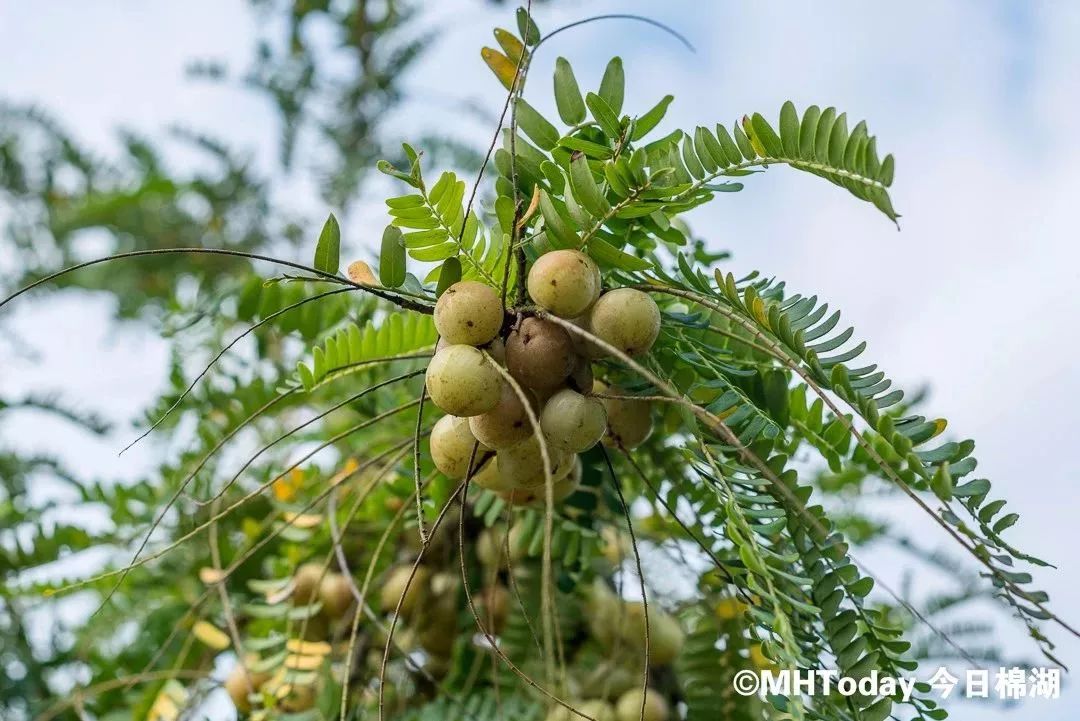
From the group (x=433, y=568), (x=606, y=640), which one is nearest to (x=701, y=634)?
(x=606, y=640)

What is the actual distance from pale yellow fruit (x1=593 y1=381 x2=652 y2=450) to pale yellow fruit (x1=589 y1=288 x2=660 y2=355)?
6cm

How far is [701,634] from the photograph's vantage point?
832 millimetres

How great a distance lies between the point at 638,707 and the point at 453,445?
0.35 metres

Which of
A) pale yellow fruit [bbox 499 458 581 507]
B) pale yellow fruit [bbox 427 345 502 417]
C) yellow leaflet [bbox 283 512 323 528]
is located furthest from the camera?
yellow leaflet [bbox 283 512 323 528]

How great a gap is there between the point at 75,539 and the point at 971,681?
2.68 feet

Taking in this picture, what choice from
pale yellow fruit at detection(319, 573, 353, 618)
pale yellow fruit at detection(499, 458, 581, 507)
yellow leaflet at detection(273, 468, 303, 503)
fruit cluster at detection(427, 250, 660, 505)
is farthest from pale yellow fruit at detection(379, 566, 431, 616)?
fruit cluster at detection(427, 250, 660, 505)

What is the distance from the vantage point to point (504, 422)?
558 millimetres

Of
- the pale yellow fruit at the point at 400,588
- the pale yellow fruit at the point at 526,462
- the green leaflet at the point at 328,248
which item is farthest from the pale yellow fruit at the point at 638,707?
the green leaflet at the point at 328,248

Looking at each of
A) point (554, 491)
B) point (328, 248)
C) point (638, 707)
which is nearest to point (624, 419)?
point (554, 491)

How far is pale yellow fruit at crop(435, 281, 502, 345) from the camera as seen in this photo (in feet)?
1.81

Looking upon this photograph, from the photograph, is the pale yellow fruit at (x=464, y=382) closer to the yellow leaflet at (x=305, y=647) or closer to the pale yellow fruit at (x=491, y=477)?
the pale yellow fruit at (x=491, y=477)

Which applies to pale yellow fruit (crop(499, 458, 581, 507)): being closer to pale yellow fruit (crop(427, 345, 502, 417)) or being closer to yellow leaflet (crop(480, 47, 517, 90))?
pale yellow fruit (crop(427, 345, 502, 417))

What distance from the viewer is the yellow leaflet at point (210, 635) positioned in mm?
964

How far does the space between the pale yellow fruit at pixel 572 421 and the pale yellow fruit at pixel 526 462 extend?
0.05 ft
